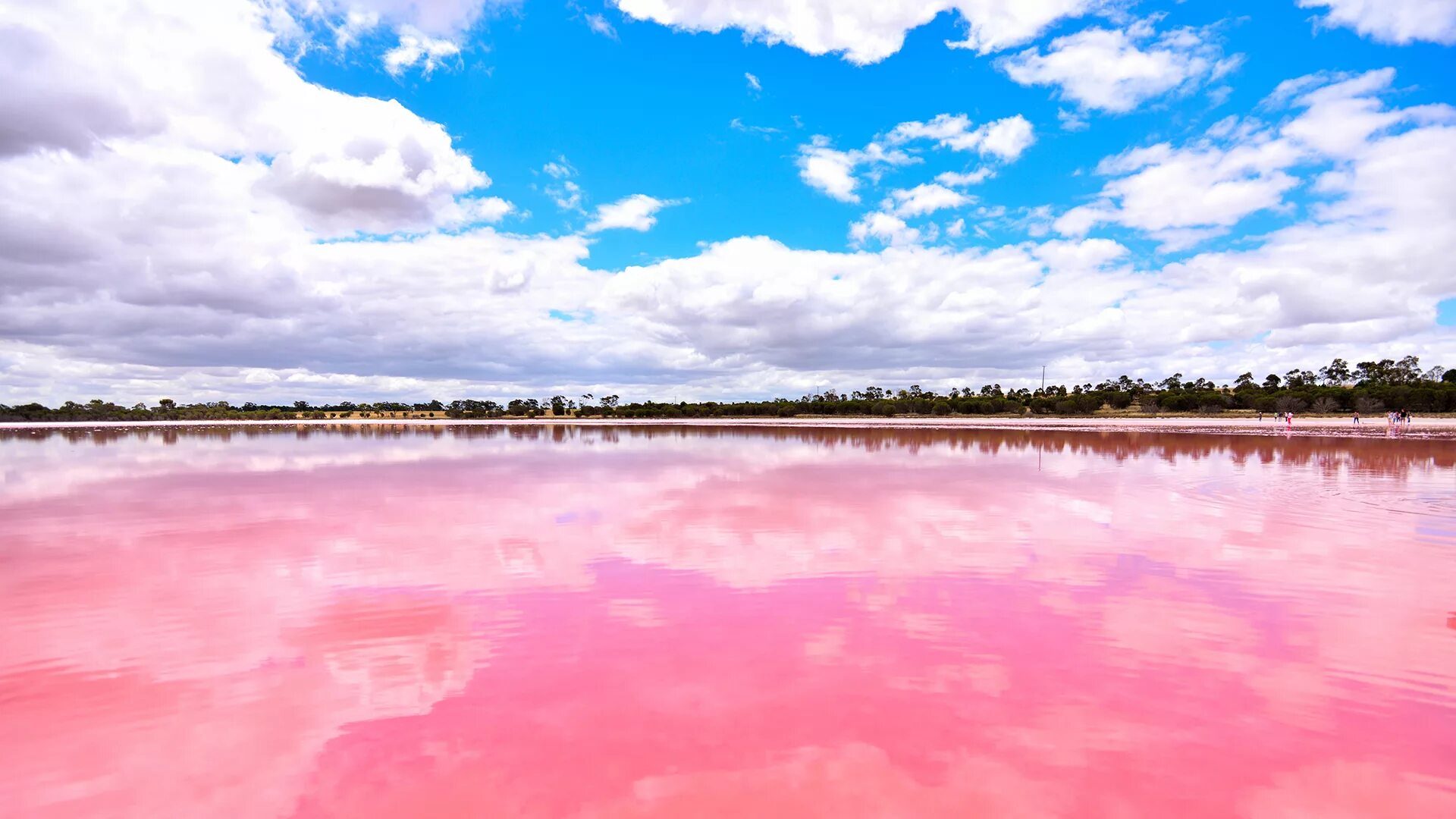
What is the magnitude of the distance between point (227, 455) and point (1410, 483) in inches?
1833

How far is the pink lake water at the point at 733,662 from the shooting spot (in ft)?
14.9

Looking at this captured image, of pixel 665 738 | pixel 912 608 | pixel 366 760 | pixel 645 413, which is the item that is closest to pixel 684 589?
pixel 912 608

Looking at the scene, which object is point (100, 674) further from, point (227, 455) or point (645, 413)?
point (645, 413)

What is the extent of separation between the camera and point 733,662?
6.53 metres

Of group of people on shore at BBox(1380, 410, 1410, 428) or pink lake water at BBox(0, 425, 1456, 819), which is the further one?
group of people on shore at BBox(1380, 410, 1410, 428)

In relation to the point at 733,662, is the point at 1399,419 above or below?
above

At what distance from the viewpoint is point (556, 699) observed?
575 centimetres

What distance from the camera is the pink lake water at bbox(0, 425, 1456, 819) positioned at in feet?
14.9

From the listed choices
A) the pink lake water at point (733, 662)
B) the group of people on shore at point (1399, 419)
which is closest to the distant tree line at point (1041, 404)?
the group of people on shore at point (1399, 419)

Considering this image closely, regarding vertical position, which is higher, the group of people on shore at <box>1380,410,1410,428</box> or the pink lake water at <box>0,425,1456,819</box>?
the group of people on shore at <box>1380,410,1410,428</box>

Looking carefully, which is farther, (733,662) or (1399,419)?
(1399,419)

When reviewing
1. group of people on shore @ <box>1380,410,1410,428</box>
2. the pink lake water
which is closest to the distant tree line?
group of people on shore @ <box>1380,410,1410,428</box>

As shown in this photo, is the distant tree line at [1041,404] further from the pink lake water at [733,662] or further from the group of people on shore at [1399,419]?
the pink lake water at [733,662]

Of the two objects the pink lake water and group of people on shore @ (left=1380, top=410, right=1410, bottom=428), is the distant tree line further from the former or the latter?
the pink lake water
